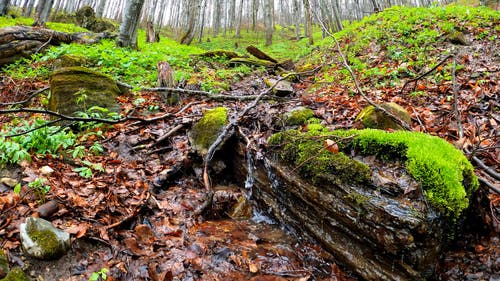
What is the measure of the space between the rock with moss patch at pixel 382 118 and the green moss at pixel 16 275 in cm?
440

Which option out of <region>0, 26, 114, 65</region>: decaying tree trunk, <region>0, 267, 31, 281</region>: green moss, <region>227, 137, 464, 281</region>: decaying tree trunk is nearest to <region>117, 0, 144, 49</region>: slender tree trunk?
<region>0, 26, 114, 65</region>: decaying tree trunk

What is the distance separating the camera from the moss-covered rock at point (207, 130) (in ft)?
15.6

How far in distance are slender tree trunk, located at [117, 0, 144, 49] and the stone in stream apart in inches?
325

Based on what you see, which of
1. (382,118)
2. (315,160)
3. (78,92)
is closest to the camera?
(315,160)

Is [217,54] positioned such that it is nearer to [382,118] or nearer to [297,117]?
[297,117]

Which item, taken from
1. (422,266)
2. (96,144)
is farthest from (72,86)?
(422,266)

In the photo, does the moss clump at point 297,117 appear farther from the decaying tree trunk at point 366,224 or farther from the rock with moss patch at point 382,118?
the decaying tree trunk at point 366,224

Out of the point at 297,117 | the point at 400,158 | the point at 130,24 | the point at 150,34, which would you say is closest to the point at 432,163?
the point at 400,158

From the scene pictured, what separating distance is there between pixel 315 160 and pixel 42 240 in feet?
9.03

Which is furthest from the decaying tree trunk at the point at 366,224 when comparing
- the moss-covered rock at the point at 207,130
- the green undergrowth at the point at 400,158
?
the moss-covered rock at the point at 207,130

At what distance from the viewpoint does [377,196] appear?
103 inches

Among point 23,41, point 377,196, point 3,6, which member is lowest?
point 377,196

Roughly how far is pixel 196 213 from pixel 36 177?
1942mm

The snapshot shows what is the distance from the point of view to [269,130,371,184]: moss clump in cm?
286
